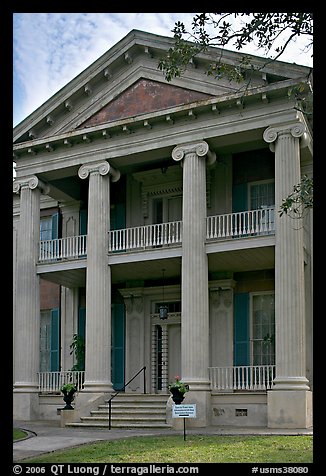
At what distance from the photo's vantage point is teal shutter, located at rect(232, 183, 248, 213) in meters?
20.6

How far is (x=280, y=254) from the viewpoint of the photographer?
17.6 m

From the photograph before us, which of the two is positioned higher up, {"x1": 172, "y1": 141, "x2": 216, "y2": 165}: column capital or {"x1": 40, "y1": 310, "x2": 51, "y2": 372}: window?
{"x1": 172, "y1": 141, "x2": 216, "y2": 165}: column capital

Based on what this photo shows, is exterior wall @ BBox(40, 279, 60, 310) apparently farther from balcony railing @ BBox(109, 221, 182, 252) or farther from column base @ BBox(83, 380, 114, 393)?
column base @ BBox(83, 380, 114, 393)

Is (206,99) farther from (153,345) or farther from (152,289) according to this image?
(153,345)

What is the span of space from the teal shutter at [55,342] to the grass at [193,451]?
9.77 metres

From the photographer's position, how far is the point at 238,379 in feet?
62.1

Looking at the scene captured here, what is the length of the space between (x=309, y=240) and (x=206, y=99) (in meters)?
4.63

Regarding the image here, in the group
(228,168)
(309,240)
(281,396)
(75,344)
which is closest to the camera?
(281,396)

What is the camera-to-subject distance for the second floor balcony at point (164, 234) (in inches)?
749

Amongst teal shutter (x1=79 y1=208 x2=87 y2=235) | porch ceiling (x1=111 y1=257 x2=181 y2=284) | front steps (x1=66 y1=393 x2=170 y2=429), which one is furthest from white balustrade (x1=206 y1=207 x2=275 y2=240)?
teal shutter (x1=79 y1=208 x2=87 y2=235)

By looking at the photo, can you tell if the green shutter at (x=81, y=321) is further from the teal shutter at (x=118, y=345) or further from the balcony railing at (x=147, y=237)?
the balcony railing at (x=147, y=237)

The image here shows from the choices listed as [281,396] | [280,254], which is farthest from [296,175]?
[281,396]

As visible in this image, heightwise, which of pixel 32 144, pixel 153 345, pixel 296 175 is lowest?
pixel 153 345

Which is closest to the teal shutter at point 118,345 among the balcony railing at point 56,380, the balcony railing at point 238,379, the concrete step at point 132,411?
the balcony railing at point 56,380
